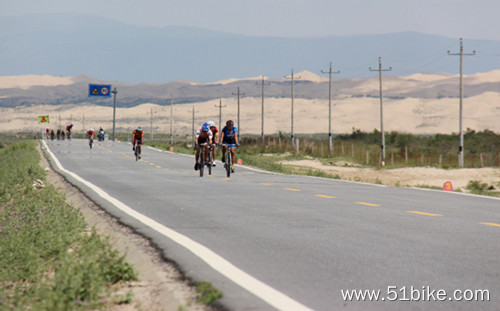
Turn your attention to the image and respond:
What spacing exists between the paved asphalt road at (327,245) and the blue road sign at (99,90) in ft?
368

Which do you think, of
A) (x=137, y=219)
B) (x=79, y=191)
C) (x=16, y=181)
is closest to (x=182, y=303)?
(x=137, y=219)

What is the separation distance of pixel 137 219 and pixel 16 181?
472 inches

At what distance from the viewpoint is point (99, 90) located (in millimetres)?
129000

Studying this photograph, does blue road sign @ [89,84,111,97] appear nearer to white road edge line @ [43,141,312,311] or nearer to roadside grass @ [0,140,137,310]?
roadside grass @ [0,140,137,310]

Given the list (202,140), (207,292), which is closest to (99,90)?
(202,140)

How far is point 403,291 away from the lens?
6633 mm

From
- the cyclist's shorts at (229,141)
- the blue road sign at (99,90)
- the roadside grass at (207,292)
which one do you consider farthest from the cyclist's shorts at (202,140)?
the blue road sign at (99,90)

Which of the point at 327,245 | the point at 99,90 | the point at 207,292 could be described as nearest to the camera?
the point at 207,292

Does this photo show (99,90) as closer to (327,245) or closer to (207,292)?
(327,245)

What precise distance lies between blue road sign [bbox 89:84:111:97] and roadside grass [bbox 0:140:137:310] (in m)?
114

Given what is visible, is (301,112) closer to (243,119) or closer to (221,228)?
(243,119)

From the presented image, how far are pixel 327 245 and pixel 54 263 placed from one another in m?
3.31

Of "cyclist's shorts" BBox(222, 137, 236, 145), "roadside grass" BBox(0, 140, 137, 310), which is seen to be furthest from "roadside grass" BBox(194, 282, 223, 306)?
"cyclist's shorts" BBox(222, 137, 236, 145)

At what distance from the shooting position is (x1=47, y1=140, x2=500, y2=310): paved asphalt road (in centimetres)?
656
